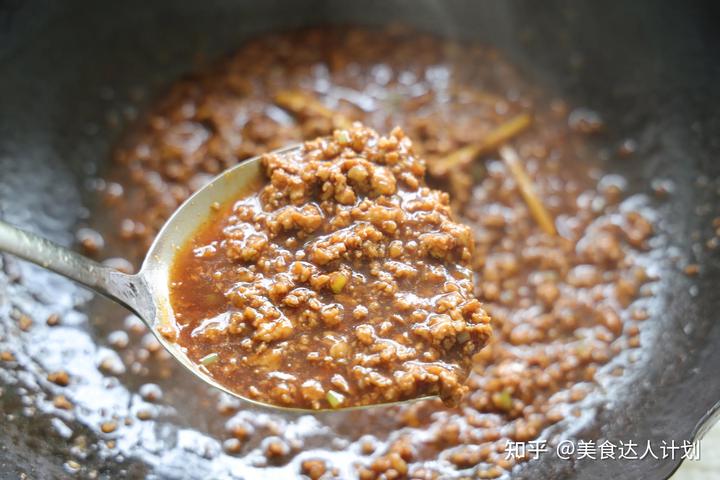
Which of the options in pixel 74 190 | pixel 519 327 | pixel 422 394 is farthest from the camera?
pixel 74 190

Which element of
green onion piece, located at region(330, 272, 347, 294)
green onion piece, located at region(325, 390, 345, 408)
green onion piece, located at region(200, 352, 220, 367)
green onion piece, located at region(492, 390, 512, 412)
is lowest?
green onion piece, located at region(325, 390, 345, 408)

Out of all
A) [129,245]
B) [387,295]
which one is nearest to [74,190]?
[129,245]

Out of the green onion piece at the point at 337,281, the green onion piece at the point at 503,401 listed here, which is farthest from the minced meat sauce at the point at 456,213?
the green onion piece at the point at 337,281

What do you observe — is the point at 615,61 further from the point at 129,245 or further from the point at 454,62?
the point at 129,245

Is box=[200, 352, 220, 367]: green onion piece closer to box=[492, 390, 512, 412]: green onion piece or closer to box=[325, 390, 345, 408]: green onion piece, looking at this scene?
box=[325, 390, 345, 408]: green onion piece

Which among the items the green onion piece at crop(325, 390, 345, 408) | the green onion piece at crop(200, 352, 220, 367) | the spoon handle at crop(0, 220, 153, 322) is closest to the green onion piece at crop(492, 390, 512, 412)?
the green onion piece at crop(325, 390, 345, 408)

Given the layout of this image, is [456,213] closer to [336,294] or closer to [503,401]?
[503,401]

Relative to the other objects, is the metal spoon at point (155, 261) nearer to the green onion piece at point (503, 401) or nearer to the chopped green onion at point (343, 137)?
the chopped green onion at point (343, 137)
